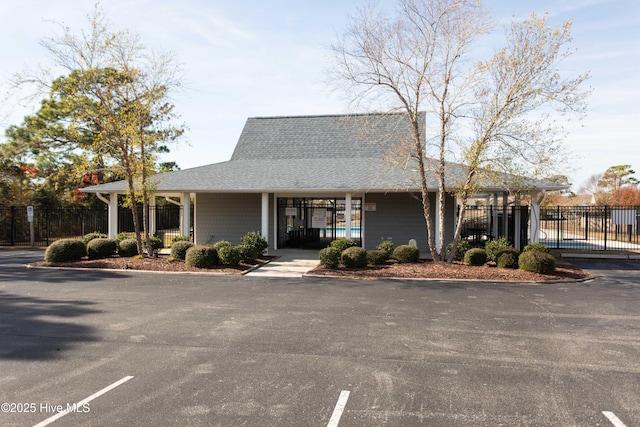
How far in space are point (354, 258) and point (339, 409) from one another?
914cm

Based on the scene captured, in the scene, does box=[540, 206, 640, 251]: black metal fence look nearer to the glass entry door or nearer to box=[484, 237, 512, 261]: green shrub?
box=[484, 237, 512, 261]: green shrub

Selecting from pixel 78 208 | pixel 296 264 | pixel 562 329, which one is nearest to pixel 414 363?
pixel 562 329

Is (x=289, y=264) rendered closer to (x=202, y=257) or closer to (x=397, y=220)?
(x=202, y=257)

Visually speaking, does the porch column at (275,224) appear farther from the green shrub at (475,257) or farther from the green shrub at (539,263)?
the green shrub at (539,263)

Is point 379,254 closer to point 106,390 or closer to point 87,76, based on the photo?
point 106,390

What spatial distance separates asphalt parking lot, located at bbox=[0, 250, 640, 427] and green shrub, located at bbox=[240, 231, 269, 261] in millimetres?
4431

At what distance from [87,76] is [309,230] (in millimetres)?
11624

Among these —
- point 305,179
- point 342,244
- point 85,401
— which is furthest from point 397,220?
point 85,401

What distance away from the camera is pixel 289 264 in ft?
47.4

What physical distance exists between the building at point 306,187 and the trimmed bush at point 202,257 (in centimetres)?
293

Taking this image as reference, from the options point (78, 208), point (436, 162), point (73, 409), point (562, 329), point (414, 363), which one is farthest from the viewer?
point (78, 208)

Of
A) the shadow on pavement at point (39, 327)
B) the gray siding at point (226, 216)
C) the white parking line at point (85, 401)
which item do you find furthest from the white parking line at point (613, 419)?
the gray siding at point (226, 216)

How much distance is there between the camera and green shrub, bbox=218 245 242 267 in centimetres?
1335

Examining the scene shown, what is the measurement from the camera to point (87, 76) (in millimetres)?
13938
